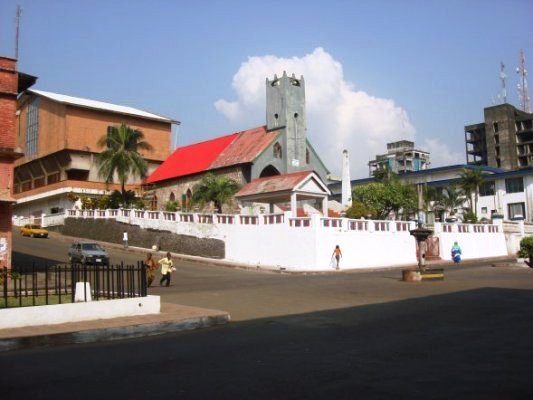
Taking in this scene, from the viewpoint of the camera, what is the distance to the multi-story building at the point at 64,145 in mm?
59250

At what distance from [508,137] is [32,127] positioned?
7540 centimetres

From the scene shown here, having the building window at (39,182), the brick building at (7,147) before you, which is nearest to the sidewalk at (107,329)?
the brick building at (7,147)

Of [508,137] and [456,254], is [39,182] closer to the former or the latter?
[456,254]

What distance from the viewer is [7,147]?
20.5 m

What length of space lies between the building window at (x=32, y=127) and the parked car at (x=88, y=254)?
36773 mm

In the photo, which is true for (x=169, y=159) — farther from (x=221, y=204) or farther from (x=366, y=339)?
(x=366, y=339)

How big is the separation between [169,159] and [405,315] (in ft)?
175

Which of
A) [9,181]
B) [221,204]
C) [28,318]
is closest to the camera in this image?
[28,318]

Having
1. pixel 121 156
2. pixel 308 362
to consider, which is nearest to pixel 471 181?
Answer: pixel 121 156

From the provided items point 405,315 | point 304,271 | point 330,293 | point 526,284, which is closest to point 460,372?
point 405,315

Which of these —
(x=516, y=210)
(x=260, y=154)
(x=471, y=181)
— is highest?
(x=260, y=154)

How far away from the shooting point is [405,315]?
11367 mm

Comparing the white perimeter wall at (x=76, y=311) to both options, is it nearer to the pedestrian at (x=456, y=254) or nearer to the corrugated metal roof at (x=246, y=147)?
the pedestrian at (x=456, y=254)

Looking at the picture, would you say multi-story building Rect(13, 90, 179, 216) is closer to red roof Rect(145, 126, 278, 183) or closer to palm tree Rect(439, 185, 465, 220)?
red roof Rect(145, 126, 278, 183)
